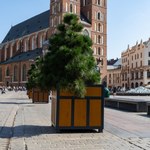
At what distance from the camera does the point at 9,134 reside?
9.54 m

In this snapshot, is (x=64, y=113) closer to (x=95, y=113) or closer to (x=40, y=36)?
(x=95, y=113)

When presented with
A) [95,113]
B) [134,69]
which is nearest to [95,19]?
[134,69]

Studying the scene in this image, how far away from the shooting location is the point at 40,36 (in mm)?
111000

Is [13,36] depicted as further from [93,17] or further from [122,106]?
[122,106]

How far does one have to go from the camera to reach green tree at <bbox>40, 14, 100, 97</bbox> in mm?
9938

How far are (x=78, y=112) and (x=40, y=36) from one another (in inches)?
4028

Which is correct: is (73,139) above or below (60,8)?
below

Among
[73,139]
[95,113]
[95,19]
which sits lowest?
[73,139]

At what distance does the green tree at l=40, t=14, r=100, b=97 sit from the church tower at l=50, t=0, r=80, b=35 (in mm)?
81713

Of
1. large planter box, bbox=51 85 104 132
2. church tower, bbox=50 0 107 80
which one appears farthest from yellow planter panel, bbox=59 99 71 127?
church tower, bbox=50 0 107 80

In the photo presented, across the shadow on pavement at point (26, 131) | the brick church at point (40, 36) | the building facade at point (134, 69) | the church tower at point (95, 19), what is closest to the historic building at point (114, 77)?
the building facade at point (134, 69)

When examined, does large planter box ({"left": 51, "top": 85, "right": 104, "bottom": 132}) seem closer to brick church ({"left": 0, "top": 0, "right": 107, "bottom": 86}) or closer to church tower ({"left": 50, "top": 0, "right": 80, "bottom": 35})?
brick church ({"left": 0, "top": 0, "right": 107, "bottom": 86})

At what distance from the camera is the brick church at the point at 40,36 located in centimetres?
9481

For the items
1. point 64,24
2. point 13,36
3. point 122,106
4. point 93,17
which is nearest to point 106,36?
point 93,17
